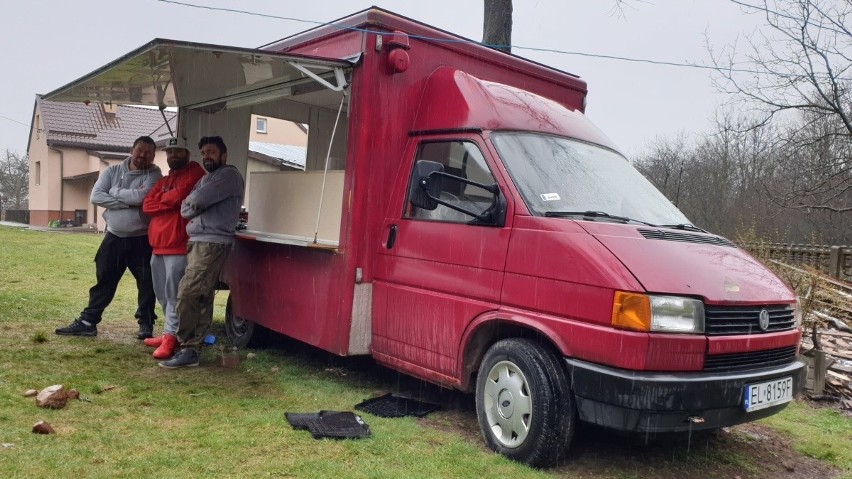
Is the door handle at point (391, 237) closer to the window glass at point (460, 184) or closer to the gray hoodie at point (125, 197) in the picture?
the window glass at point (460, 184)

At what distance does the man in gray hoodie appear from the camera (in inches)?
263

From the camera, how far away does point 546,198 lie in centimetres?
435

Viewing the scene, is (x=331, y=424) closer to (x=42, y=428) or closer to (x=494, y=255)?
(x=494, y=255)

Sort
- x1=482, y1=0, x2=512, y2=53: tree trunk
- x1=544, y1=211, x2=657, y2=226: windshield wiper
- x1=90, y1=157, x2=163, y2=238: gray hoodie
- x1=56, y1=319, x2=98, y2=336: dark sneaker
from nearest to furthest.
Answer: x1=544, y1=211, x2=657, y2=226: windshield wiper, x1=90, y1=157, x2=163, y2=238: gray hoodie, x1=56, y1=319, x2=98, y2=336: dark sneaker, x1=482, y1=0, x2=512, y2=53: tree trunk

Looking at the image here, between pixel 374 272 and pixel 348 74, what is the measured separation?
5.12 feet

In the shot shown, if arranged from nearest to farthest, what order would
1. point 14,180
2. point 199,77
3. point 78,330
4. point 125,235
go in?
point 199,77
point 125,235
point 78,330
point 14,180

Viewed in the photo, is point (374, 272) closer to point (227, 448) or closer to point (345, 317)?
point (345, 317)

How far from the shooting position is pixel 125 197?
21.5 feet

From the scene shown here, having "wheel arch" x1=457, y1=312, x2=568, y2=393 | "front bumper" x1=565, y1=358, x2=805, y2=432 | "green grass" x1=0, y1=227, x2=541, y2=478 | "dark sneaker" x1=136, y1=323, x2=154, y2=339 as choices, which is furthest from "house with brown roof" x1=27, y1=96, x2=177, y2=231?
"front bumper" x1=565, y1=358, x2=805, y2=432

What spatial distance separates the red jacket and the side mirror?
2618 millimetres

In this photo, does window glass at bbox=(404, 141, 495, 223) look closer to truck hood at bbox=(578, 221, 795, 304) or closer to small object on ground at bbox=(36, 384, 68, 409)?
truck hood at bbox=(578, 221, 795, 304)

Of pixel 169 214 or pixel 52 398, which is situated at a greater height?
pixel 169 214

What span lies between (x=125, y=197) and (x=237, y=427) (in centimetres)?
315

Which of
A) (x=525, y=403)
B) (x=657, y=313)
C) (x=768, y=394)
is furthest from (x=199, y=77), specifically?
(x=768, y=394)
